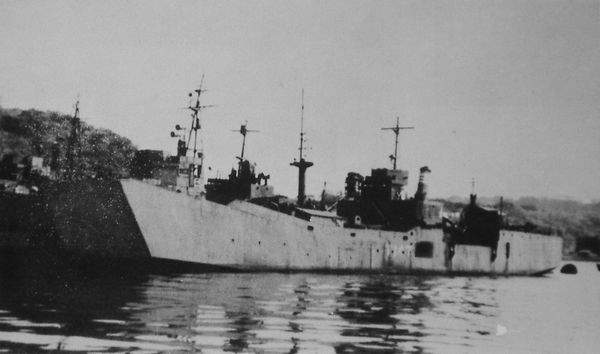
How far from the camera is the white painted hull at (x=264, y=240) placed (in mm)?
19250

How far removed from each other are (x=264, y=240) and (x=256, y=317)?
10896 mm

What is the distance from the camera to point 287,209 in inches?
1048

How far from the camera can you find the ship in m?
19.3

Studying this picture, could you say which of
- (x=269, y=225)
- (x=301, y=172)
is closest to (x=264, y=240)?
(x=269, y=225)

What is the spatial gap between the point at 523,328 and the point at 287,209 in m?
15.1

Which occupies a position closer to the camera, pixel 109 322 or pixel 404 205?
pixel 109 322

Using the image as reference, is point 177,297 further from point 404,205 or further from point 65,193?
point 404,205

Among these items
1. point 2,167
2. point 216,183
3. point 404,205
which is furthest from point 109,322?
point 2,167

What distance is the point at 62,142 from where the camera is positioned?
55188 mm

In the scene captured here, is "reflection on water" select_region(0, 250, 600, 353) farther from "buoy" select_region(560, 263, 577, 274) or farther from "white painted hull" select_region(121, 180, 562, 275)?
"buoy" select_region(560, 263, 577, 274)

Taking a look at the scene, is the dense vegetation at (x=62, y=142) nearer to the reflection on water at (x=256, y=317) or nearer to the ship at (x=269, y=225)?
the ship at (x=269, y=225)

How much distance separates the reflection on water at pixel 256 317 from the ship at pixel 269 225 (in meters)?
1.29

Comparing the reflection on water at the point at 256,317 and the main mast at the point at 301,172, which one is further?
the main mast at the point at 301,172

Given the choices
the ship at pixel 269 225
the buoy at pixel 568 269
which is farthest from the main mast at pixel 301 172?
the buoy at pixel 568 269
